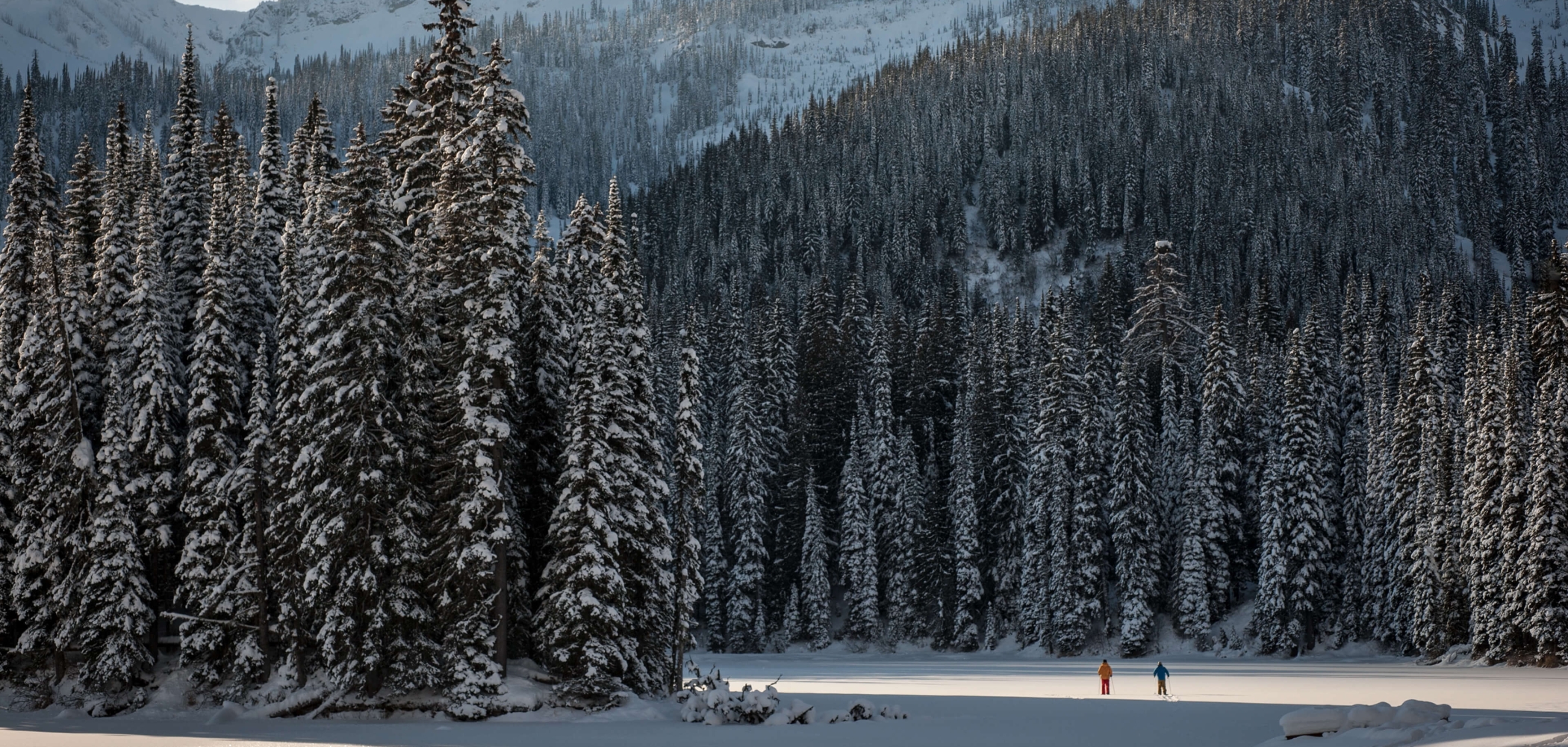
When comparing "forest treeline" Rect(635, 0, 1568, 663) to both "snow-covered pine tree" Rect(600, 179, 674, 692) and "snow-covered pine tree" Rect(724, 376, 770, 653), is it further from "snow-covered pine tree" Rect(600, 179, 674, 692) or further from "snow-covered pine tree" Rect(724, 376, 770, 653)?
"snow-covered pine tree" Rect(600, 179, 674, 692)

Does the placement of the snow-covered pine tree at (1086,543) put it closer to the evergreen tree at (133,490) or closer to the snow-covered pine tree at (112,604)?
the evergreen tree at (133,490)

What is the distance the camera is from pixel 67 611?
4194 cm

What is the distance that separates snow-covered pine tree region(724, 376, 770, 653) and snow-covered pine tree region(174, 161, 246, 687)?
128ft

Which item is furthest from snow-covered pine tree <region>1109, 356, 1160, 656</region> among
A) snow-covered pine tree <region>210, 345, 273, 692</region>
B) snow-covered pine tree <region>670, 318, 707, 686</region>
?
snow-covered pine tree <region>210, 345, 273, 692</region>

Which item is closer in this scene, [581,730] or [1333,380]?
[581,730]

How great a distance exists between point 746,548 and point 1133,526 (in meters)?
24.6

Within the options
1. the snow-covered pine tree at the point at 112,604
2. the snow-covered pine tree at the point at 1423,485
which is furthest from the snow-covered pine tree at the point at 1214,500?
the snow-covered pine tree at the point at 112,604

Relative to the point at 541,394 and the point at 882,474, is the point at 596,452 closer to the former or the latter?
the point at 541,394

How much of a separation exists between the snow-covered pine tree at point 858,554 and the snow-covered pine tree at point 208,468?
43100 millimetres

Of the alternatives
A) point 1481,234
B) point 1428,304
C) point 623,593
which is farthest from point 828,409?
point 1481,234

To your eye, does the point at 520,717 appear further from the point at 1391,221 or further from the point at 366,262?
the point at 1391,221

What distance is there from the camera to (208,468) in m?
41.5

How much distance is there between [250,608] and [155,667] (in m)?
7.26

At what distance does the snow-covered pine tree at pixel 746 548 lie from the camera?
77938mm
